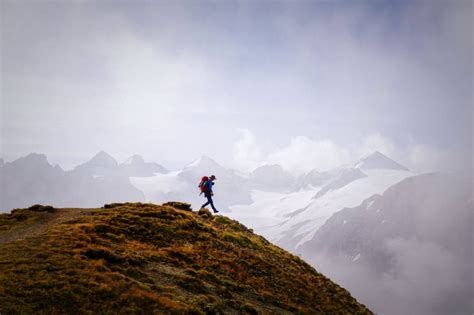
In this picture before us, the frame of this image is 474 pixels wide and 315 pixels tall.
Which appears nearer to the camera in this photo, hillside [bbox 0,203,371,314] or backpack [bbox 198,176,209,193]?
hillside [bbox 0,203,371,314]

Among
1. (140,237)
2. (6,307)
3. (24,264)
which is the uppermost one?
(140,237)

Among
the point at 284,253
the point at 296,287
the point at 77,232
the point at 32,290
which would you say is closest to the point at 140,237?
the point at 77,232

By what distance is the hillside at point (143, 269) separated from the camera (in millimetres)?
15016

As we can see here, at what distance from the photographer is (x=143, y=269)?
63.4 feet

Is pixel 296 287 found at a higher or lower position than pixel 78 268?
higher

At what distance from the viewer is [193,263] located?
2236 cm

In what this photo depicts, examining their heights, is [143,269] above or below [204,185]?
Result: below

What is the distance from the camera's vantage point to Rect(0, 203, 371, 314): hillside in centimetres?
1502

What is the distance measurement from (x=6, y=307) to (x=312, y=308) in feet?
56.6

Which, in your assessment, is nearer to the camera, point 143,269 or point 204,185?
point 143,269

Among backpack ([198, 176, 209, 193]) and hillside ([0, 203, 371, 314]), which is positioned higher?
backpack ([198, 176, 209, 193])

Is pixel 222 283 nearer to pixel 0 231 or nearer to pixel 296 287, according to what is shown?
pixel 296 287

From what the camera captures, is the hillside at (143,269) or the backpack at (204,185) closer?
the hillside at (143,269)

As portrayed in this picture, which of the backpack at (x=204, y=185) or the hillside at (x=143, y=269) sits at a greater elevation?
the backpack at (x=204, y=185)
